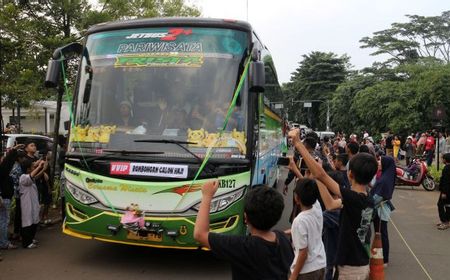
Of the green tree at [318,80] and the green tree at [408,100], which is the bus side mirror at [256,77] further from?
the green tree at [318,80]

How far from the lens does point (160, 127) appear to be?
21.1ft

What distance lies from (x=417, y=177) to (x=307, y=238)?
13.4 meters

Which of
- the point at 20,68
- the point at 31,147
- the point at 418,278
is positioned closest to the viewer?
the point at 418,278

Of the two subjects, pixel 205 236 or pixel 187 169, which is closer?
pixel 205 236

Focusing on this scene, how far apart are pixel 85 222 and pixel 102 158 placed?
860mm

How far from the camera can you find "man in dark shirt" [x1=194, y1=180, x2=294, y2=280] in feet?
8.98

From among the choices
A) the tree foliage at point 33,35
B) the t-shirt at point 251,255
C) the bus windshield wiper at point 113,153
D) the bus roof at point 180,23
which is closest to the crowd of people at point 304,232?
the t-shirt at point 251,255

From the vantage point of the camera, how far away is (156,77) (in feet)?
21.9

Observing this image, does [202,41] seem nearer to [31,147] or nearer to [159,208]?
[159,208]

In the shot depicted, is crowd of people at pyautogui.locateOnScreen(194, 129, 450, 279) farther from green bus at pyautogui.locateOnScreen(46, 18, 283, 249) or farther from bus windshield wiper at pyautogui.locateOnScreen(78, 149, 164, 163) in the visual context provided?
bus windshield wiper at pyautogui.locateOnScreen(78, 149, 164, 163)

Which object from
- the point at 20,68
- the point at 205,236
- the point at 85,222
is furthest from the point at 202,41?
the point at 20,68

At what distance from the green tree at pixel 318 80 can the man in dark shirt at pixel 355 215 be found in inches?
2056

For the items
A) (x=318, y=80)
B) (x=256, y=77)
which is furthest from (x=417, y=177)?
(x=318, y=80)

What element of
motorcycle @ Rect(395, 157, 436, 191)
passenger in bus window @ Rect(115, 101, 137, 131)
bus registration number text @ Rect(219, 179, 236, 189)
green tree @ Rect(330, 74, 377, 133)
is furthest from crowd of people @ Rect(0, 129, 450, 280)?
green tree @ Rect(330, 74, 377, 133)
